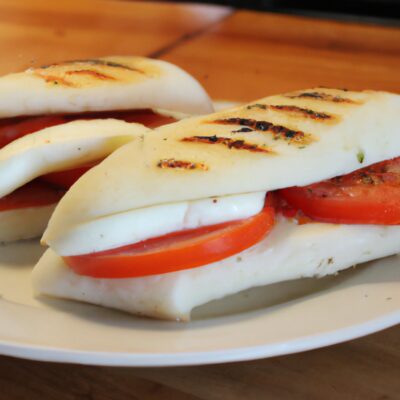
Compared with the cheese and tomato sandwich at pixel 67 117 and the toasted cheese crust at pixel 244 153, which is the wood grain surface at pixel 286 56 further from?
the toasted cheese crust at pixel 244 153

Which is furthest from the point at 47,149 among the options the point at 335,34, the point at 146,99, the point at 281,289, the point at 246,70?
the point at 335,34

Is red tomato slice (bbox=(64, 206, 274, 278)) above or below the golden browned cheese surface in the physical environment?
below

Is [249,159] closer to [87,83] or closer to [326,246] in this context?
[326,246]

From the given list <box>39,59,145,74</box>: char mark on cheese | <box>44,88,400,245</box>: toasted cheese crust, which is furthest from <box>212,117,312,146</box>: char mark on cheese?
<box>39,59,145,74</box>: char mark on cheese

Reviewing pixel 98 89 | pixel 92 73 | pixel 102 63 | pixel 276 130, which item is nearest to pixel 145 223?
pixel 276 130

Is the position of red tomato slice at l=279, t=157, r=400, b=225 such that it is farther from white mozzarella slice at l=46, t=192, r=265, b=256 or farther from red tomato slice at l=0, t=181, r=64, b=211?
red tomato slice at l=0, t=181, r=64, b=211

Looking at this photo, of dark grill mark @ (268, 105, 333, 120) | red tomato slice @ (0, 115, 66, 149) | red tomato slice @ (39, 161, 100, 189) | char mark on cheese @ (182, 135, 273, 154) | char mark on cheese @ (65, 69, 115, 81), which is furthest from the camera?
char mark on cheese @ (65, 69, 115, 81)
